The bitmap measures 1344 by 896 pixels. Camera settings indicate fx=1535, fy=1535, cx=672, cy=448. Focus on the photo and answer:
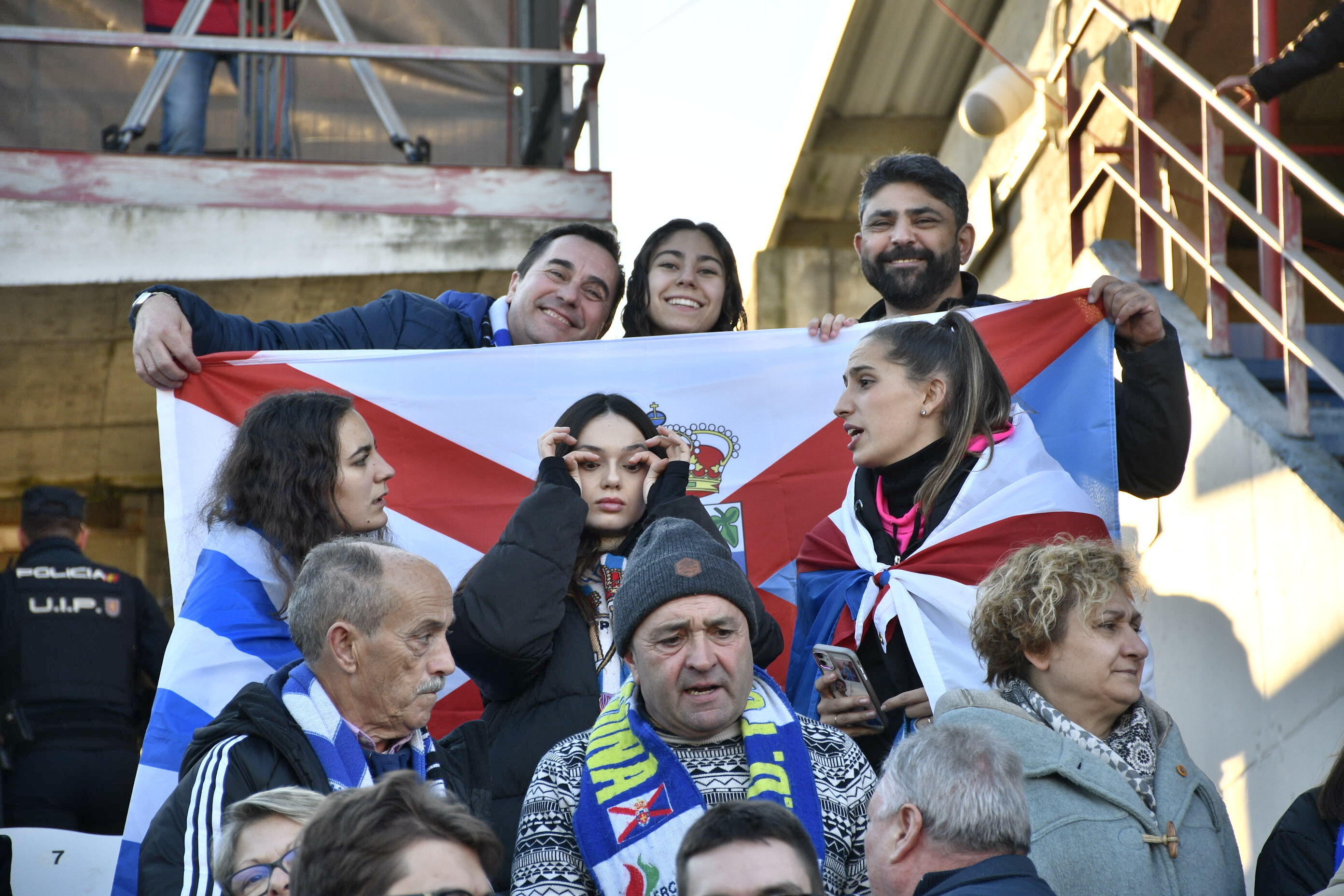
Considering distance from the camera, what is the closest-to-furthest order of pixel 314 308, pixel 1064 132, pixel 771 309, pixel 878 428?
pixel 878 428, pixel 314 308, pixel 1064 132, pixel 771 309

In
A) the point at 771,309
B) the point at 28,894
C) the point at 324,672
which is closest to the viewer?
the point at 324,672

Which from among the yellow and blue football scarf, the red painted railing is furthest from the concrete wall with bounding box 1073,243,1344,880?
the yellow and blue football scarf

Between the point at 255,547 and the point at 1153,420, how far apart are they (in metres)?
2.51

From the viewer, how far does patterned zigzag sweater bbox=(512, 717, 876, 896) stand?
9.63ft

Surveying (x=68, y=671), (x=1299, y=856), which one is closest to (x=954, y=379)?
(x=1299, y=856)

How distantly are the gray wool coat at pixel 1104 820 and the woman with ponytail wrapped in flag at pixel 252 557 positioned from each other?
1497 mm

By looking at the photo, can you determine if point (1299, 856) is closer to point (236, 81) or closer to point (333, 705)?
point (333, 705)

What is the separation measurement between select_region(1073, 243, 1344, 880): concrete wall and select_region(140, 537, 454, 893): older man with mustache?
2682mm

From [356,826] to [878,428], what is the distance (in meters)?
2.05

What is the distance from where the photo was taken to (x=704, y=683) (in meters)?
3.08

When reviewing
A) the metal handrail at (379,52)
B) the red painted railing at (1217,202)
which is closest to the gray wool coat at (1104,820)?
A: the red painted railing at (1217,202)

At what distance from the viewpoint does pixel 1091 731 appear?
3.31 metres

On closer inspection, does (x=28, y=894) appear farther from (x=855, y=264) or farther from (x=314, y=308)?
(x=855, y=264)

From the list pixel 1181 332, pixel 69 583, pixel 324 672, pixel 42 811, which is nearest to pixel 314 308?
pixel 69 583
